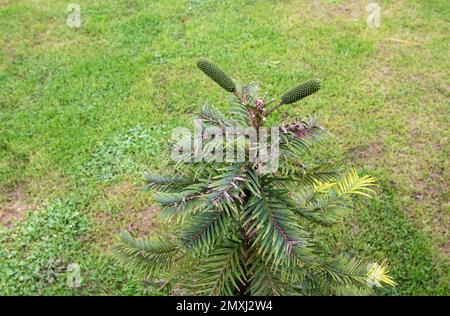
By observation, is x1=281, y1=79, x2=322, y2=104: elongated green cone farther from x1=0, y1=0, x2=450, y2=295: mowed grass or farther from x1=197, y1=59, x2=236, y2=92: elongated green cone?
x1=0, y1=0, x2=450, y2=295: mowed grass

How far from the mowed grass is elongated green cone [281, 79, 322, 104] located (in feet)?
4.03

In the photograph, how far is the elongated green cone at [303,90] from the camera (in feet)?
7.00

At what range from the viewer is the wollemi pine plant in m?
2.21

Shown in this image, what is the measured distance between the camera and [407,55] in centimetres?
674

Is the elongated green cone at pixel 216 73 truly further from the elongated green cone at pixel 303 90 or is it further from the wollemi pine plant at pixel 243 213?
the elongated green cone at pixel 303 90

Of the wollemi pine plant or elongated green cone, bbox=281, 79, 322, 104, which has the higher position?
elongated green cone, bbox=281, 79, 322, 104

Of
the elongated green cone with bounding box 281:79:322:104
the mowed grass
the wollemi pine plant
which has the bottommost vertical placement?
the mowed grass

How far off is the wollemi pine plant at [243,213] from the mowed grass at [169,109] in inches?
41.5

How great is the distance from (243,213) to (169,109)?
3890 millimetres

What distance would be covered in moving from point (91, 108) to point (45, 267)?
A: 2.37 meters

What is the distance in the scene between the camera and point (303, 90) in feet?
7.03

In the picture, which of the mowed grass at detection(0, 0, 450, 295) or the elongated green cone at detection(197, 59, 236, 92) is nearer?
the elongated green cone at detection(197, 59, 236, 92)

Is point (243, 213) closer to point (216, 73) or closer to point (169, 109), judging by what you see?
point (216, 73)

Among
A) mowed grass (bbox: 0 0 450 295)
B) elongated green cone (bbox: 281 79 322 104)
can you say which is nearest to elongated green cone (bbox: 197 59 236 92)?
elongated green cone (bbox: 281 79 322 104)
